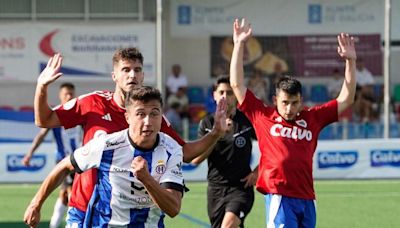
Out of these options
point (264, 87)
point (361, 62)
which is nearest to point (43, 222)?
point (264, 87)

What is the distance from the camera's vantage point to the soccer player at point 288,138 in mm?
9539

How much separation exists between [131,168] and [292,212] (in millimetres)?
3260

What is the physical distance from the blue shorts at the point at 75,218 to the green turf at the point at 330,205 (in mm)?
6287

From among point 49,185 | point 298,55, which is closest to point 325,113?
point 49,185

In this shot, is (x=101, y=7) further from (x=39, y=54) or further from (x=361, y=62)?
(x=361, y=62)

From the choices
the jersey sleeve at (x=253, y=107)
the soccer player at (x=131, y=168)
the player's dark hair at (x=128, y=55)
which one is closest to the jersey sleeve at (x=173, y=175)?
the soccer player at (x=131, y=168)

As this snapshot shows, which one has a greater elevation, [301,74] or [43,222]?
[301,74]

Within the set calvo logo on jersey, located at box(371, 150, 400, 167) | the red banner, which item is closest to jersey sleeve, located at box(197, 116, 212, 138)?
calvo logo on jersey, located at box(371, 150, 400, 167)

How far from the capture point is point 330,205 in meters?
16.6

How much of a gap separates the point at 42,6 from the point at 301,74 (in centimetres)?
734

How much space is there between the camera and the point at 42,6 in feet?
94.8

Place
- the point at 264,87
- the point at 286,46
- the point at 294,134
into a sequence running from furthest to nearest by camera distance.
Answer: the point at 286,46, the point at 264,87, the point at 294,134

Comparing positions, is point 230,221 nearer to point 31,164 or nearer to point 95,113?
point 95,113

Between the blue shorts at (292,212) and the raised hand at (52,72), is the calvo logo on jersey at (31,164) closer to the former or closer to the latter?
the blue shorts at (292,212)
